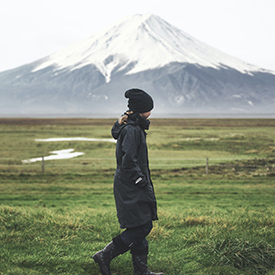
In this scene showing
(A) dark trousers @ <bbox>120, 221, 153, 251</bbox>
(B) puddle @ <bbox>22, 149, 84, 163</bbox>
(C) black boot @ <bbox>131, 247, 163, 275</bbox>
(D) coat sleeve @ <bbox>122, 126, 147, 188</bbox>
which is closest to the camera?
(D) coat sleeve @ <bbox>122, 126, 147, 188</bbox>

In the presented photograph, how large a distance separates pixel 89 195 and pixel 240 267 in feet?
37.4

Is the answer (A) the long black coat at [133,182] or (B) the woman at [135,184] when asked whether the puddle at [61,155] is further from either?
(A) the long black coat at [133,182]

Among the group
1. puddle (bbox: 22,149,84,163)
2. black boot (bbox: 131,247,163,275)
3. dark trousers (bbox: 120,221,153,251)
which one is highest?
dark trousers (bbox: 120,221,153,251)

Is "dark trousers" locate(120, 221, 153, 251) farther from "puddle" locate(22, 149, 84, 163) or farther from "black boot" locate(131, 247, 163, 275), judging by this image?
"puddle" locate(22, 149, 84, 163)

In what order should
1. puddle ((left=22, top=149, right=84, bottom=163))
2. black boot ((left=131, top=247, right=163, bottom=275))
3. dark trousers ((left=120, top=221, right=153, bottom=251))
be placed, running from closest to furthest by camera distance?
1. dark trousers ((left=120, top=221, right=153, bottom=251))
2. black boot ((left=131, top=247, right=163, bottom=275))
3. puddle ((left=22, top=149, right=84, bottom=163))

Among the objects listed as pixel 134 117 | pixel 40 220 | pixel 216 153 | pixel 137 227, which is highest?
pixel 134 117

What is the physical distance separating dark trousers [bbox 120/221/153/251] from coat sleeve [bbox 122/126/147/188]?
1.99 feet

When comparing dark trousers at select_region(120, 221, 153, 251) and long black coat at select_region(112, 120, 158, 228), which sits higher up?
long black coat at select_region(112, 120, 158, 228)

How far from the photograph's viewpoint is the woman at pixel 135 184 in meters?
4.55

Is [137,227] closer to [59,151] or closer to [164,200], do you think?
[164,200]

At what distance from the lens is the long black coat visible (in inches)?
178

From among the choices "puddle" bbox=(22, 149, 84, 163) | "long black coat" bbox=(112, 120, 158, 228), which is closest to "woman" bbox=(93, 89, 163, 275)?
"long black coat" bbox=(112, 120, 158, 228)

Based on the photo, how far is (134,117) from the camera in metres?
4.80

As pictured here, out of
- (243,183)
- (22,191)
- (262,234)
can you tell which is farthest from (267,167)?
(262,234)
